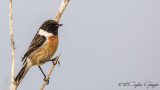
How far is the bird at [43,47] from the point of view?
19.2ft

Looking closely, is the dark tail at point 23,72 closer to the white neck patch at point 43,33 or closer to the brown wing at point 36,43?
the brown wing at point 36,43

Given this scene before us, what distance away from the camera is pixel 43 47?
6000mm

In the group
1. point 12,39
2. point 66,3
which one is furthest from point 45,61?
point 12,39

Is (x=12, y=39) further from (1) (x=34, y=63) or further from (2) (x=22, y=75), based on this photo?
(1) (x=34, y=63)

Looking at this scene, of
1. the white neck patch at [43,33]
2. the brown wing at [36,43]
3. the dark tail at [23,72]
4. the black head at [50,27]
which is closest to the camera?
the dark tail at [23,72]

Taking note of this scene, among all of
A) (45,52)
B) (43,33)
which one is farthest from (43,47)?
(43,33)

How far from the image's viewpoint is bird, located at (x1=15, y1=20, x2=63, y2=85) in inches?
231

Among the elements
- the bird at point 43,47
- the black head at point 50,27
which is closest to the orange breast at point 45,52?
the bird at point 43,47

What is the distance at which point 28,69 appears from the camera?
579 cm

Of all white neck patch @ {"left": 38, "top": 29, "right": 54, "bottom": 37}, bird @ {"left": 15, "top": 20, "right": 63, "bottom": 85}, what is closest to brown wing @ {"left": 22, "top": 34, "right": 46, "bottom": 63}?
bird @ {"left": 15, "top": 20, "right": 63, "bottom": 85}

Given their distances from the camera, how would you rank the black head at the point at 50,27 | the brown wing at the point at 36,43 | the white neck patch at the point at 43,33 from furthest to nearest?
the white neck patch at the point at 43,33
the brown wing at the point at 36,43
the black head at the point at 50,27

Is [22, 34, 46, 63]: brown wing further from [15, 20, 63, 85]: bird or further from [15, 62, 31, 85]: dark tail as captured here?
[15, 62, 31, 85]: dark tail

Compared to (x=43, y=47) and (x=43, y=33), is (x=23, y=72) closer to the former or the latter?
(x=43, y=47)

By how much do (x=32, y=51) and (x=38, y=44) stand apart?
0.63 ft
